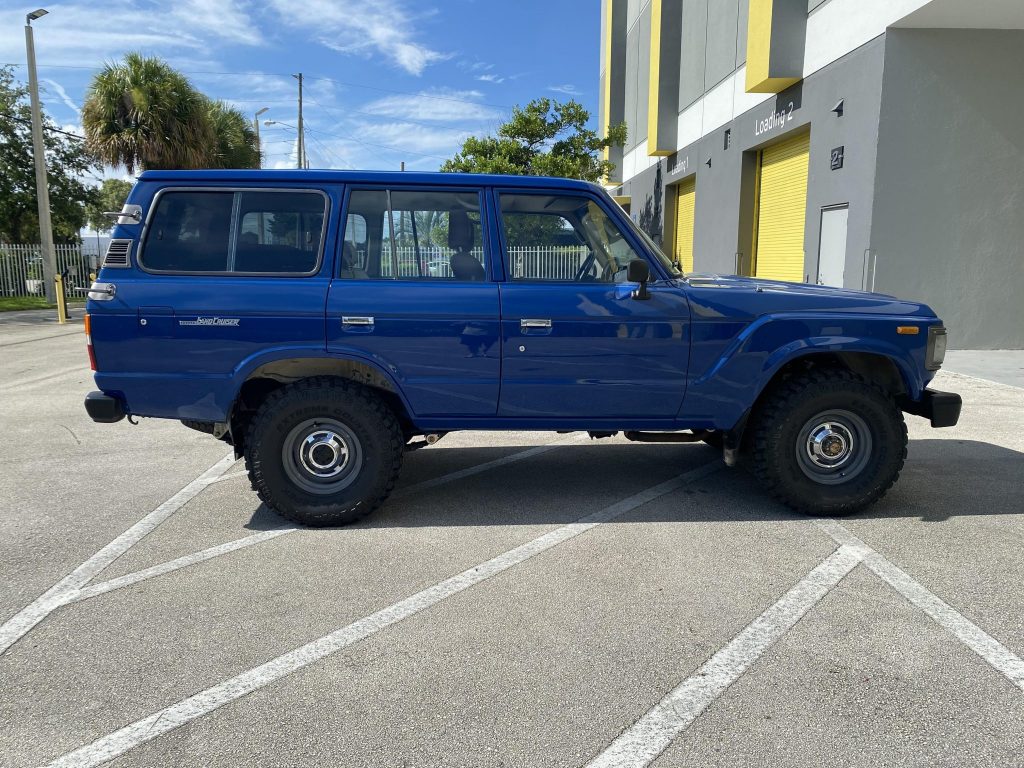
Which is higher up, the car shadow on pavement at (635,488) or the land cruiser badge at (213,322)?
the land cruiser badge at (213,322)

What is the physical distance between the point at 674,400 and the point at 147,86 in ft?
74.6

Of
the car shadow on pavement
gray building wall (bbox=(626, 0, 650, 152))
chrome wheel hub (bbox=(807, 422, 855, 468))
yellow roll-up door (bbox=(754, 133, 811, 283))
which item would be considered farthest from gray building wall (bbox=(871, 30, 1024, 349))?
gray building wall (bbox=(626, 0, 650, 152))

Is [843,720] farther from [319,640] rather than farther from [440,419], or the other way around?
[440,419]

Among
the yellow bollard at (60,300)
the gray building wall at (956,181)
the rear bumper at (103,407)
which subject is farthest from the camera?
the yellow bollard at (60,300)

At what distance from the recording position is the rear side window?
4.41 m

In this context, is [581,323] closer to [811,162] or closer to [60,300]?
[811,162]

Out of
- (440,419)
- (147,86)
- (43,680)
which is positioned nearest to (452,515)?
(440,419)

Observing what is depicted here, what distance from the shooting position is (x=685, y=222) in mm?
23281

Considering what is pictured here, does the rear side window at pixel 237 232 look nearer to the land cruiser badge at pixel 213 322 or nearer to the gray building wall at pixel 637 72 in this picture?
the land cruiser badge at pixel 213 322

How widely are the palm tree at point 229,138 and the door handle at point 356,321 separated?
76.8ft

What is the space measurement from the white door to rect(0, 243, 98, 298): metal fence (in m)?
21.9

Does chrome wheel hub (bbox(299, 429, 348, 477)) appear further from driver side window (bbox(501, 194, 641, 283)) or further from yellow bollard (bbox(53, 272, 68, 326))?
yellow bollard (bbox(53, 272, 68, 326))

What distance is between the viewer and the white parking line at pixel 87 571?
10.9 feet

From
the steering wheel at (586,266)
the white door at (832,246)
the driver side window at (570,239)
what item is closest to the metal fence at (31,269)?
the white door at (832,246)
